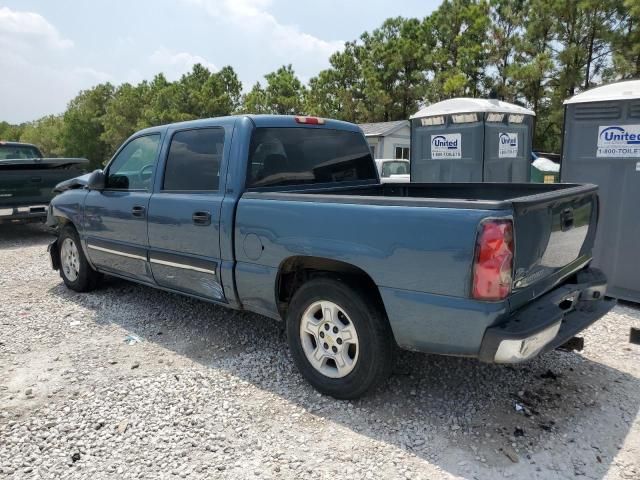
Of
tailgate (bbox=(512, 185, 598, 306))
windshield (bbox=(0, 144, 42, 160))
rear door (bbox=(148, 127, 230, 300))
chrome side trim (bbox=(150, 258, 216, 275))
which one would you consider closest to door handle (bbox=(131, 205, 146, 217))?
rear door (bbox=(148, 127, 230, 300))

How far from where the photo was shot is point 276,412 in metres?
3.17

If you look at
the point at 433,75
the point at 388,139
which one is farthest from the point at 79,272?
the point at 433,75

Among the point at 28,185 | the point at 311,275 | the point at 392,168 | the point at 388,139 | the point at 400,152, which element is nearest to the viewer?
the point at 311,275

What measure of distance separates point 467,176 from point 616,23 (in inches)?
631

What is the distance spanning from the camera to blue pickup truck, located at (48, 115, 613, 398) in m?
2.60

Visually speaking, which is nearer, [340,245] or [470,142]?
[340,245]

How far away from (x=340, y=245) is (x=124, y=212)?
8.42 feet

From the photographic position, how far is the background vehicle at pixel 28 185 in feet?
29.0

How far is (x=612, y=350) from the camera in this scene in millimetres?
4094

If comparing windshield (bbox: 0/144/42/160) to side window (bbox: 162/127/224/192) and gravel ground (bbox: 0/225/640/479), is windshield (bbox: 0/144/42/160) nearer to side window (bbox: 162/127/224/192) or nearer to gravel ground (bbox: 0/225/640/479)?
gravel ground (bbox: 0/225/640/479)

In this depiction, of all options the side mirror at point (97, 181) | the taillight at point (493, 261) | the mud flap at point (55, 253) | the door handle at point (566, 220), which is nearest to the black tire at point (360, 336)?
the taillight at point (493, 261)

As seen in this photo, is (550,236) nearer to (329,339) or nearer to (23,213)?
(329,339)

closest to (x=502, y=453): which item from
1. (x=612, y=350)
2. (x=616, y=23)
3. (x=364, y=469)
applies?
(x=364, y=469)

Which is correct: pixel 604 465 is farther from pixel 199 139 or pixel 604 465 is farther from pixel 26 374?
pixel 26 374
